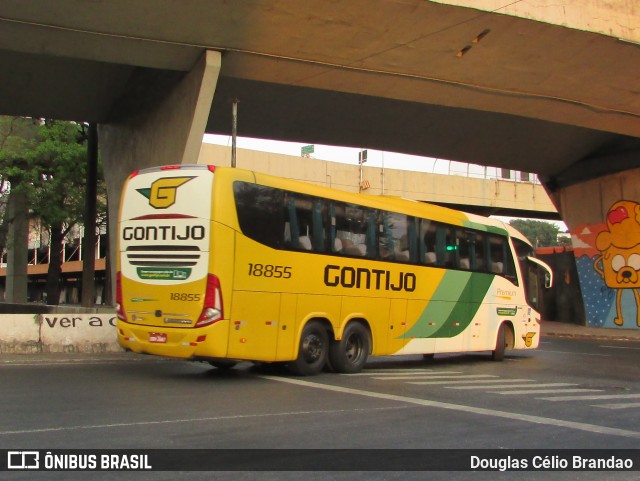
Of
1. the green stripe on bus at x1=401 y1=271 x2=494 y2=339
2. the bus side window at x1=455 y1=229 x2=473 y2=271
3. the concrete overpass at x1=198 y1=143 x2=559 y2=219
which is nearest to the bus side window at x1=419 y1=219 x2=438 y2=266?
the green stripe on bus at x1=401 y1=271 x2=494 y2=339

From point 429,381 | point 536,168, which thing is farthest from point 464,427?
point 536,168

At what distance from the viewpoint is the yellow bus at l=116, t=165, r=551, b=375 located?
1108 centimetres

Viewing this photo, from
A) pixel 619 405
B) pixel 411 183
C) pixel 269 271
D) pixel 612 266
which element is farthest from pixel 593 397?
pixel 411 183

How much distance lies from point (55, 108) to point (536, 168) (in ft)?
68.4

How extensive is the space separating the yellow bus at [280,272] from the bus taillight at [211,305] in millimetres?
16

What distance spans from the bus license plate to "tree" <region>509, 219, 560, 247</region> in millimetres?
88549

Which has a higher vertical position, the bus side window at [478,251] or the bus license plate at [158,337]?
the bus side window at [478,251]

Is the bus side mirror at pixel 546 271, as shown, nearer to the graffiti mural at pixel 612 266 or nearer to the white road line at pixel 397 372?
the white road line at pixel 397 372

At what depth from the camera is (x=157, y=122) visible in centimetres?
2112

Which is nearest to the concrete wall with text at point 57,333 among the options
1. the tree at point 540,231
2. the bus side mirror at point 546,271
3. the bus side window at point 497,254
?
the bus side window at point 497,254

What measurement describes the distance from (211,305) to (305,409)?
283 centimetres

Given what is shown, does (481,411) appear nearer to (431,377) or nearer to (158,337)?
(431,377)

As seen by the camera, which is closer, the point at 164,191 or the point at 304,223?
the point at 164,191

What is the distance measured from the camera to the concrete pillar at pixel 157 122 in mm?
17594
